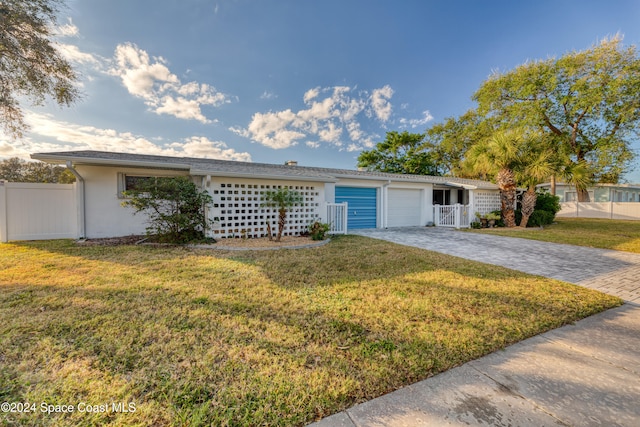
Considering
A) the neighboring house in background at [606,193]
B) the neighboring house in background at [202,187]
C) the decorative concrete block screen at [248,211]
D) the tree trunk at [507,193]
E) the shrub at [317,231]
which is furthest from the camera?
the neighboring house in background at [606,193]

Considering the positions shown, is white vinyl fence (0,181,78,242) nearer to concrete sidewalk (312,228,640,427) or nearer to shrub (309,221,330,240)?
shrub (309,221,330,240)

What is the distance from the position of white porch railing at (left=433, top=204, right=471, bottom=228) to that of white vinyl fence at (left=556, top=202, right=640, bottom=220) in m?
19.4

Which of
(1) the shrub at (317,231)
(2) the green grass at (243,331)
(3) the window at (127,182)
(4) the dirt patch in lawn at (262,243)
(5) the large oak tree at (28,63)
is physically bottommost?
(2) the green grass at (243,331)

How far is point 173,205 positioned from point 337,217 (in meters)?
6.04

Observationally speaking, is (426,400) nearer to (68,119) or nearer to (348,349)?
(348,349)

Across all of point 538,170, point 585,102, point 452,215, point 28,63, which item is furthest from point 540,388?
point 585,102

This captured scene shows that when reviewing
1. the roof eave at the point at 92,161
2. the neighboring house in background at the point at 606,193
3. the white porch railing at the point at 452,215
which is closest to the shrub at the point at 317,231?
the roof eave at the point at 92,161

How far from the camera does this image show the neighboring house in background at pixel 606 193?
2512 cm

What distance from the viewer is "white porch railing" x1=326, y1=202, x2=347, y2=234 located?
10.2 m

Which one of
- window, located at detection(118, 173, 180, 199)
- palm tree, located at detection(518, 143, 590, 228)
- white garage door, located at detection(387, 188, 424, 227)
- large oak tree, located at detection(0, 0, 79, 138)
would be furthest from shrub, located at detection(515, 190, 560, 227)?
large oak tree, located at detection(0, 0, 79, 138)

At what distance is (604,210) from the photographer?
2230 cm

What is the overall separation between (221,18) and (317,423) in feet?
42.6

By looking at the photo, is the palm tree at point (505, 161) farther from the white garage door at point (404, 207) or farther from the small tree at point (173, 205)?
the small tree at point (173, 205)

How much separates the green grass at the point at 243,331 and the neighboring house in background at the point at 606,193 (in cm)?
2835
